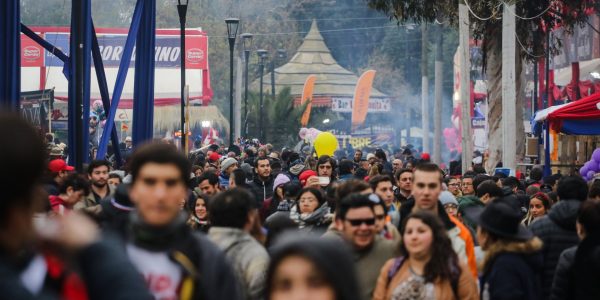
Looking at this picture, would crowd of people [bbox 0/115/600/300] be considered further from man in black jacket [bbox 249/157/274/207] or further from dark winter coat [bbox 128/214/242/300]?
man in black jacket [bbox 249/157/274/207]

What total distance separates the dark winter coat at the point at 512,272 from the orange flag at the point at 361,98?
2335 inches

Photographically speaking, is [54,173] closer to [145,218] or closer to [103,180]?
[103,180]

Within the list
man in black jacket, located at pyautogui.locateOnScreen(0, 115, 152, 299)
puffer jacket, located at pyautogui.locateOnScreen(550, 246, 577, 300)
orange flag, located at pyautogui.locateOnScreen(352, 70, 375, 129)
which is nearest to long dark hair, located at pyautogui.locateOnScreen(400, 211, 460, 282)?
puffer jacket, located at pyautogui.locateOnScreen(550, 246, 577, 300)

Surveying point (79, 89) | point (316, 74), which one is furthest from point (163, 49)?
point (79, 89)

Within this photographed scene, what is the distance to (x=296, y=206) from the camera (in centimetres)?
1027

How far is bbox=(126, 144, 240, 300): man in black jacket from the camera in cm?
430

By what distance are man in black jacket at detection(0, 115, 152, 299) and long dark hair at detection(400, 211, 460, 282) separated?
3696 millimetres

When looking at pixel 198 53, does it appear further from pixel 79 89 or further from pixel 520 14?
Result: pixel 79 89

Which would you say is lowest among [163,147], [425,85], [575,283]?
[575,283]

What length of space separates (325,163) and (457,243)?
30.2 ft

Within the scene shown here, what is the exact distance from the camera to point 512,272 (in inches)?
291

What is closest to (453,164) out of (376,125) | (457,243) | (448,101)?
(457,243)

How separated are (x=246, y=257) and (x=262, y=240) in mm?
1258

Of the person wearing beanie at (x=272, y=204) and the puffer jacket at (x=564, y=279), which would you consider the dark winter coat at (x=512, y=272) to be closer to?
the puffer jacket at (x=564, y=279)
